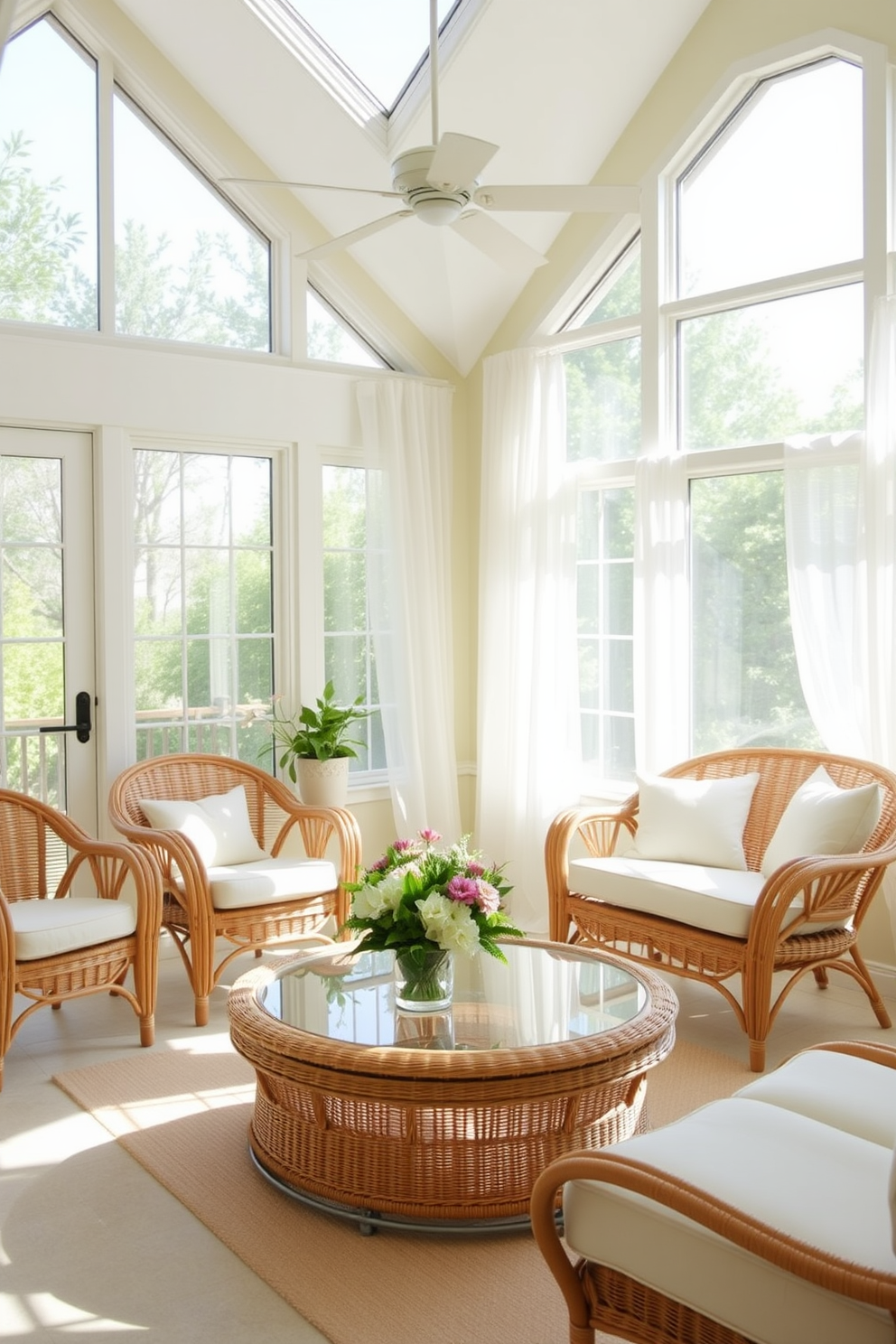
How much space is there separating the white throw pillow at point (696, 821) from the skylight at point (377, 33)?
10.2ft

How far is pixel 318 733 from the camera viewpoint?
5.34 metres

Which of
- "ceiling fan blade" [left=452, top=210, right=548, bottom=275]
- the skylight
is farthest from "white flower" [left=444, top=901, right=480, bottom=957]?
the skylight

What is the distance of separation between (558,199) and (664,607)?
2.01 metres

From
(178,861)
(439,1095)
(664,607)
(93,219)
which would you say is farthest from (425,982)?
(93,219)

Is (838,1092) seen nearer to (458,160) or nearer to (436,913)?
(436,913)

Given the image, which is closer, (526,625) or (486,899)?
(486,899)

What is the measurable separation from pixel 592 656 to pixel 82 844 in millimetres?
2509

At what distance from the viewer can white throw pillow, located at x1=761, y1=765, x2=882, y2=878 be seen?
4078 mm

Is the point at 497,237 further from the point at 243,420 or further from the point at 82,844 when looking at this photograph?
the point at 82,844

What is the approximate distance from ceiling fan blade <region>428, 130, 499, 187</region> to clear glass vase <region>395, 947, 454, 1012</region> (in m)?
2.09

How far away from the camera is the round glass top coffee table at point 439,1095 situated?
110 inches

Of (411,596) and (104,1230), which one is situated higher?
(411,596)

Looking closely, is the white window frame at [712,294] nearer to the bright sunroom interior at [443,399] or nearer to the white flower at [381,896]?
the bright sunroom interior at [443,399]

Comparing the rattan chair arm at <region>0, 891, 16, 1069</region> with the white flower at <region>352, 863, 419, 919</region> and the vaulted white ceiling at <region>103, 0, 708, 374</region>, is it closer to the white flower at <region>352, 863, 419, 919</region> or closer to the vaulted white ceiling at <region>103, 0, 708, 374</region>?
the white flower at <region>352, 863, 419, 919</region>
